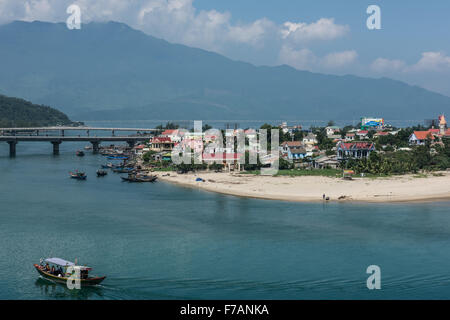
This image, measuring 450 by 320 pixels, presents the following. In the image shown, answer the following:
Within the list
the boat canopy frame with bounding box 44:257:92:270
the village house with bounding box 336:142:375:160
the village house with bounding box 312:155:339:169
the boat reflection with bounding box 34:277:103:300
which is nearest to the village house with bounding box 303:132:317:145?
the village house with bounding box 336:142:375:160

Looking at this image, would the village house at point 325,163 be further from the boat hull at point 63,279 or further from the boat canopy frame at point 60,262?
the boat hull at point 63,279

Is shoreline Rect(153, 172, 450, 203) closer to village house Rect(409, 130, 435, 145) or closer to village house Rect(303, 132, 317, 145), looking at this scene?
village house Rect(409, 130, 435, 145)

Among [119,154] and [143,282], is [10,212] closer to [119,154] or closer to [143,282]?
[143,282]

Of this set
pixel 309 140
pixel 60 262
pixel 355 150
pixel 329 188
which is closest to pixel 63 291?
pixel 60 262

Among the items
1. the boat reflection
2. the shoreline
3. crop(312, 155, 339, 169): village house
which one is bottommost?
the boat reflection

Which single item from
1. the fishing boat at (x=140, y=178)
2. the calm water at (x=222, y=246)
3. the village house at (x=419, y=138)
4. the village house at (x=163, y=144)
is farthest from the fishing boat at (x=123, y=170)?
the village house at (x=419, y=138)
